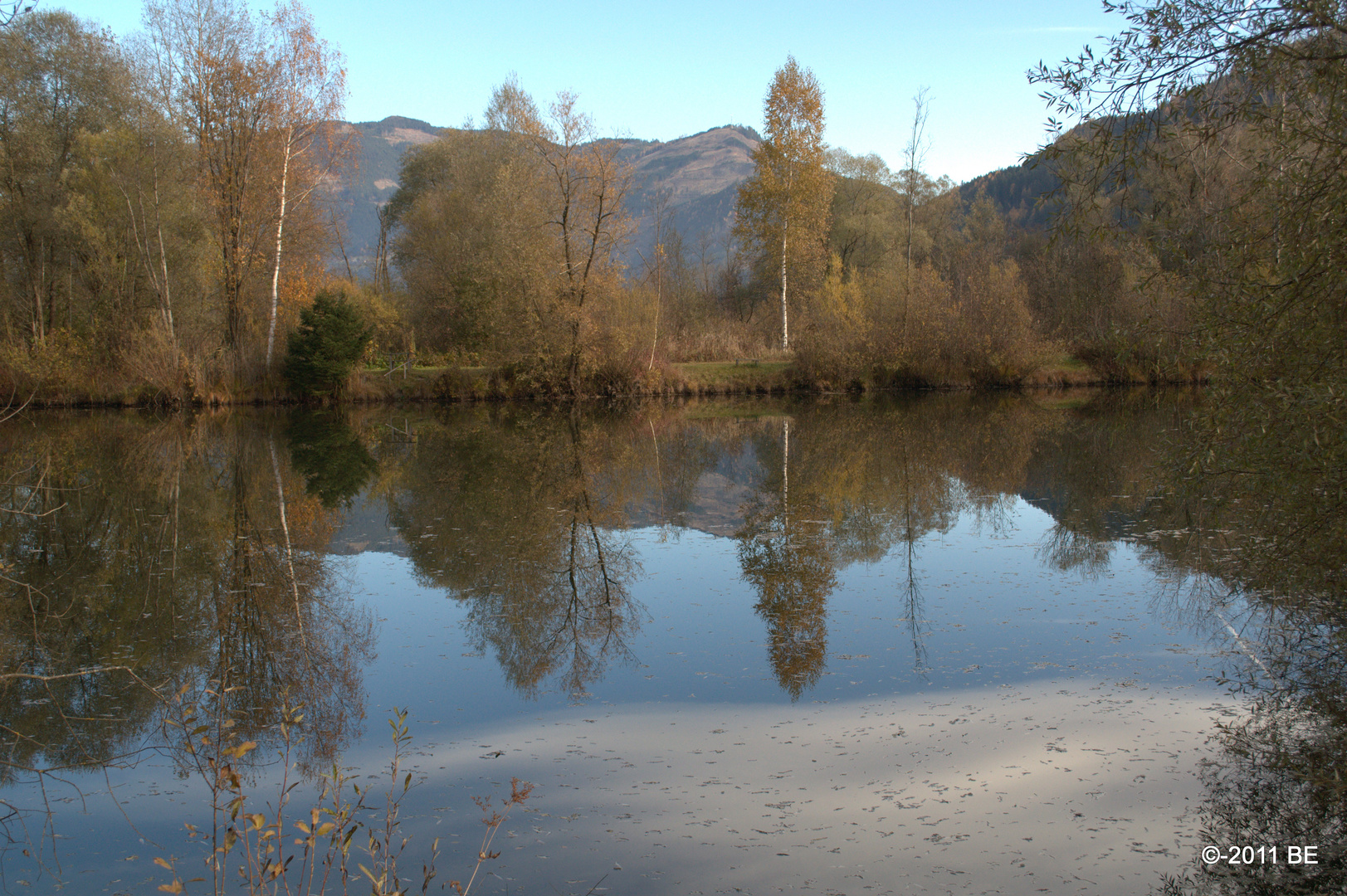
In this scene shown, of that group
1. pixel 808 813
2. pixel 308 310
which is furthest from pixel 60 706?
pixel 308 310

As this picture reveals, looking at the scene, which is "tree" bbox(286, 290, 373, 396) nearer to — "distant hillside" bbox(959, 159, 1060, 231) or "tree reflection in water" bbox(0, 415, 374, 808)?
"tree reflection in water" bbox(0, 415, 374, 808)

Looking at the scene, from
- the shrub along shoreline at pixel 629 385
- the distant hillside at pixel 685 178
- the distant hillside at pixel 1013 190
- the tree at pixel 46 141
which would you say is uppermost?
the distant hillside at pixel 685 178

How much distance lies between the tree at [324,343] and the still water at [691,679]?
1379 centimetres

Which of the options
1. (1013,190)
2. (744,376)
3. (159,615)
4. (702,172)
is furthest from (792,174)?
(702,172)

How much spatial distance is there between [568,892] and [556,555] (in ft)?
18.0

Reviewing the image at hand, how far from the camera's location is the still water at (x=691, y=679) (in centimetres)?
367

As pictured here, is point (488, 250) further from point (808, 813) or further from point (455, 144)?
point (808, 813)

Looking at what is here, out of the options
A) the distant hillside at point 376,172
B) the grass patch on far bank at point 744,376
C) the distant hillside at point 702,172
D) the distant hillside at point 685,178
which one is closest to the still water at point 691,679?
the grass patch on far bank at point 744,376

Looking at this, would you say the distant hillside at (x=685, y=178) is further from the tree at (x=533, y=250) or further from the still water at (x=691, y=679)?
the still water at (x=691, y=679)

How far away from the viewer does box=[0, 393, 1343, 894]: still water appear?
3.67 metres

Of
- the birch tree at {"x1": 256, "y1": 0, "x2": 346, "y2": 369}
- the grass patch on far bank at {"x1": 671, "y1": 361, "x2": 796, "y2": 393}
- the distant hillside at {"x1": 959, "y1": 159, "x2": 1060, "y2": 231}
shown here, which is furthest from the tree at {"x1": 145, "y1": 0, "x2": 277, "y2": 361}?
the distant hillside at {"x1": 959, "y1": 159, "x2": 1060, "y2": 231}

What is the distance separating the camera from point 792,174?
1193 inches

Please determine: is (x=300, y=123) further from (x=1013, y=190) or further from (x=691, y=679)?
(x=1013, y=190)

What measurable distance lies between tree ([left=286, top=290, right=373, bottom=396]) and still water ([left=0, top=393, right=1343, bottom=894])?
45.3 ft
